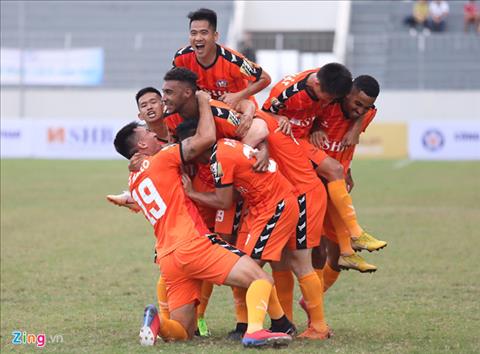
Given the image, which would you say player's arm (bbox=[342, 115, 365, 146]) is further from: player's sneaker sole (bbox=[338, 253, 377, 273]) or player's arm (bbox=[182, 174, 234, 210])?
player's arm (bbox=[182, 174, 234, 210])

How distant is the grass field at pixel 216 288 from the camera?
830 cm

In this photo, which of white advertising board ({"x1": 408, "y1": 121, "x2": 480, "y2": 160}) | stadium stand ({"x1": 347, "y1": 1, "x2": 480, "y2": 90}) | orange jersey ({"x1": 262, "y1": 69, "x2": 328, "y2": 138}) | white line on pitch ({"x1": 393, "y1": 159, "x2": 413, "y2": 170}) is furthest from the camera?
stadium stand ({"x1": 347, "y1": 1, "x2": 480, "y2": 90})

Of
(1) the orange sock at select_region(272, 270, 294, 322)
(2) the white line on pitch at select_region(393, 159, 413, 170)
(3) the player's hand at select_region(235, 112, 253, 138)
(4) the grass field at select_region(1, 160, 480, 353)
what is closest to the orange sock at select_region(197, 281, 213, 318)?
(4) the grass field at select_region(1, 160, 480, 353)

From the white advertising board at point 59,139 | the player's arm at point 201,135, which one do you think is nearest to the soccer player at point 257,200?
the player's arm at point 201,135

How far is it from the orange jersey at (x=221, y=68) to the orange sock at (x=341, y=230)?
4.33ft

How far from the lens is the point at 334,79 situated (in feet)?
26.9

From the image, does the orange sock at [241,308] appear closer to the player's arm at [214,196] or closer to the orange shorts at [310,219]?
the orange shorts at [310,219]

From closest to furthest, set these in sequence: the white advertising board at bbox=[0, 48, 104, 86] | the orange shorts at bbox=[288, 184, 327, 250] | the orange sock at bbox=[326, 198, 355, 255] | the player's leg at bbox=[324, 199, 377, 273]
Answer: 1. the orange shorts at bbox=[288, 184, 327, 250]
2. the player's leg at bbox=[324, 199, 377, 273]
3. the orange sock at bbox=[326, 198, 355, 255]
4. the white advertising board at bbox=[0, 48, 104, 86]

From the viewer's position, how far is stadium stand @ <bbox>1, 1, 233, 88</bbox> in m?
36.8

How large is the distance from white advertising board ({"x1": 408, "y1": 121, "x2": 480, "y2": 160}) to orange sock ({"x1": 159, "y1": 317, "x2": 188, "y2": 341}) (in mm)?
24472

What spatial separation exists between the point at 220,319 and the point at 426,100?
86.1 feet

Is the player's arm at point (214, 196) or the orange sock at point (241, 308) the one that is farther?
the orange sock at point (241, 308)

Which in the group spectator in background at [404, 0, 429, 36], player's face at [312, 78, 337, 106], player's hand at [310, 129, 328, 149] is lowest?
player's hand at [310, 129, 328, 149]

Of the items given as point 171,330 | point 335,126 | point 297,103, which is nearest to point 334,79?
point 297,103
